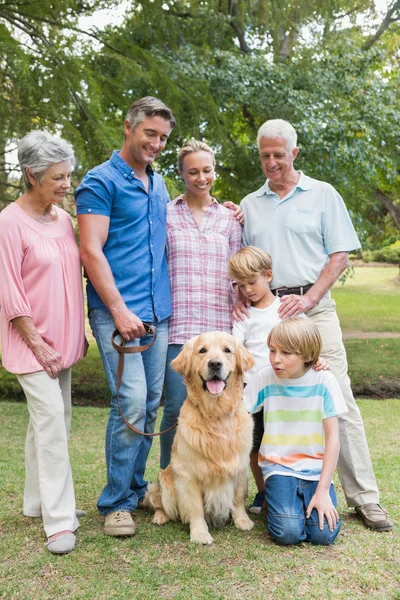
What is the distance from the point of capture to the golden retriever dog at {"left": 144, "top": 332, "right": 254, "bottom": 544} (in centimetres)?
368

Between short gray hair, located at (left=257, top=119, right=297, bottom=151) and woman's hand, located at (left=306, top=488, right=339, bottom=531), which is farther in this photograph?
short gray hair, located at (left=257, top=119, right=297, bottom=151)

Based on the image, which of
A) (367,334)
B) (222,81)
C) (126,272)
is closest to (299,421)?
(126,272)

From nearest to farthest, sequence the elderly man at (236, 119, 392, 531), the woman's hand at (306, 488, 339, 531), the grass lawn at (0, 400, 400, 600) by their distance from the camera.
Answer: the grass lawn at (0, 400, 400, 600), the woman's hand at (306, 488, 339, 531), the elderly man at (236, 119, 392, 531)

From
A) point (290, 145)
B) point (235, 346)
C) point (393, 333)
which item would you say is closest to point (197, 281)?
point (235, 346)

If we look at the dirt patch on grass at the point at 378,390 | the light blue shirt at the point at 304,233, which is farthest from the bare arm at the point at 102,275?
the dirt patch on grass at the point at 378,390

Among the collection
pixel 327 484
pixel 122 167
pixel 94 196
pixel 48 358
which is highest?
pixel 122 167

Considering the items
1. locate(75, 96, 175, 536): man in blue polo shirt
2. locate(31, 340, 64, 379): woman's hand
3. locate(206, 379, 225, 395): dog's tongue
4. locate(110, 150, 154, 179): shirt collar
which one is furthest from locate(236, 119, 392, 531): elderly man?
locate(31, 340, 64, 379): woman's hand

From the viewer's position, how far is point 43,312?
11.9 feet

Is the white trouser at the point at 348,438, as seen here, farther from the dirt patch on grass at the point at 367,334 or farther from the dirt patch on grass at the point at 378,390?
the dirt patch on grass at the point at 367,334

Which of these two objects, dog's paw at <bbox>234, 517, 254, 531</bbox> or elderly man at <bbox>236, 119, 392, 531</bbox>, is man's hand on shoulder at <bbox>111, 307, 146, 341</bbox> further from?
dog's paw at <bbox>234, 517, 254, 531</bbox>

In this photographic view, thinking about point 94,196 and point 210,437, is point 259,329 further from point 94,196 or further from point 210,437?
point 94,196

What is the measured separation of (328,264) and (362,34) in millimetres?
11611

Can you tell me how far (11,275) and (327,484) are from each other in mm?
2203

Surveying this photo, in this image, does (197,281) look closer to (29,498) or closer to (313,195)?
(313,195)
